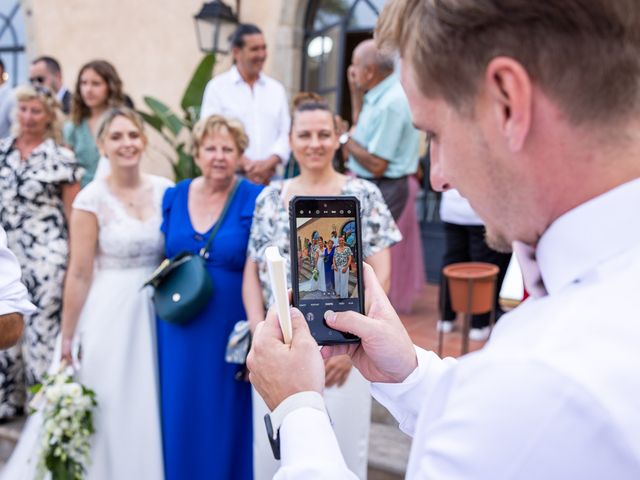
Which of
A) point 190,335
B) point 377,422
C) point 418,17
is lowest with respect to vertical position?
point 377,422

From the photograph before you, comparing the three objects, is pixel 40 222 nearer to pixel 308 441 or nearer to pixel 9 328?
pixel 9 328

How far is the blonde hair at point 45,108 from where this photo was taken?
398 centimetres

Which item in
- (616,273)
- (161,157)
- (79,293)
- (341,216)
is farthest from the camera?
(161,157)

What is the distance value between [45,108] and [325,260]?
3.18 metres

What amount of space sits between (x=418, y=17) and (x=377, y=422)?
3.18 metres

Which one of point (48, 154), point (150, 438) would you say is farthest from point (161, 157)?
point (150, 438)

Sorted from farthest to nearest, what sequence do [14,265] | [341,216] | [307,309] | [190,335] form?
[190,335] < [14,265] < [341,216] < [307,309]

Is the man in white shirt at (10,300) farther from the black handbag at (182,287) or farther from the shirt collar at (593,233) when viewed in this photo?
the shirt collar at (593,233)

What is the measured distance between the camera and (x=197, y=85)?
5.57m

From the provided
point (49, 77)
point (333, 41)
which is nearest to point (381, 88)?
point (333, 41)

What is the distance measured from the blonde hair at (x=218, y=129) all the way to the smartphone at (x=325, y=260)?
66.1 inches

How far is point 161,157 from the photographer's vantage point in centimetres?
812

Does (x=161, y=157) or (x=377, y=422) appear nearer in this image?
(x=377, y=422)

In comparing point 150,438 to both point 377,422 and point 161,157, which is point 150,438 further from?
point 161,157
